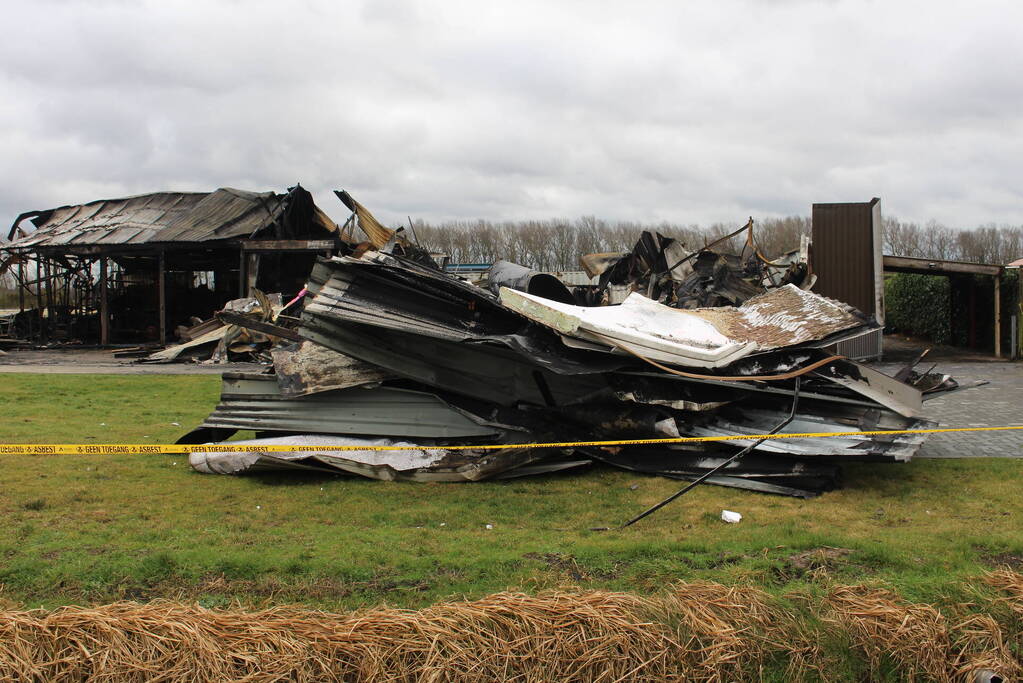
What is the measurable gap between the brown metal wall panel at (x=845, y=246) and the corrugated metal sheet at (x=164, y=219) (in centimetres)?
1661

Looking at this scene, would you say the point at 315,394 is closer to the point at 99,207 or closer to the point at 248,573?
the point at 248,573

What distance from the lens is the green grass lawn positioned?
4051mm

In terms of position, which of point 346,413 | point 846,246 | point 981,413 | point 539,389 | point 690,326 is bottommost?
point 981,413

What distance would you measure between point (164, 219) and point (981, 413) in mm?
26087

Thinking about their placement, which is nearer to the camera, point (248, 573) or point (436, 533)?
point (248, 573)

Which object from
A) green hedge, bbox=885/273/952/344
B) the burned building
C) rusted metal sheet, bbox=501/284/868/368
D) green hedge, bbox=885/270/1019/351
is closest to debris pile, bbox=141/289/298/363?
the burned building

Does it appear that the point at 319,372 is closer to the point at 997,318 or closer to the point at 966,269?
the point at 966,269

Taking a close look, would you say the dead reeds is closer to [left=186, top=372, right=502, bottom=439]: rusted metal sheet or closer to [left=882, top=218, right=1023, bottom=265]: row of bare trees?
[left=186, top=372, right=502, bottom=439]: rusted metal sheet

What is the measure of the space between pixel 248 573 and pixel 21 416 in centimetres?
801

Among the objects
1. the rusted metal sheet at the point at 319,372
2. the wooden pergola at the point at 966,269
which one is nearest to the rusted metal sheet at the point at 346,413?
the rusted metal sheet at the point at 319,372

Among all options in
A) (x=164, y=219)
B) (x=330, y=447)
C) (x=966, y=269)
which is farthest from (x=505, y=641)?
(x=164, y=219)

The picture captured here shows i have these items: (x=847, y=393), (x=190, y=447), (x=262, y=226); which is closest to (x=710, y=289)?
(x=847, y=393)

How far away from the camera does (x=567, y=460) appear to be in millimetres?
7070

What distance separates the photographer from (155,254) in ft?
88.5
